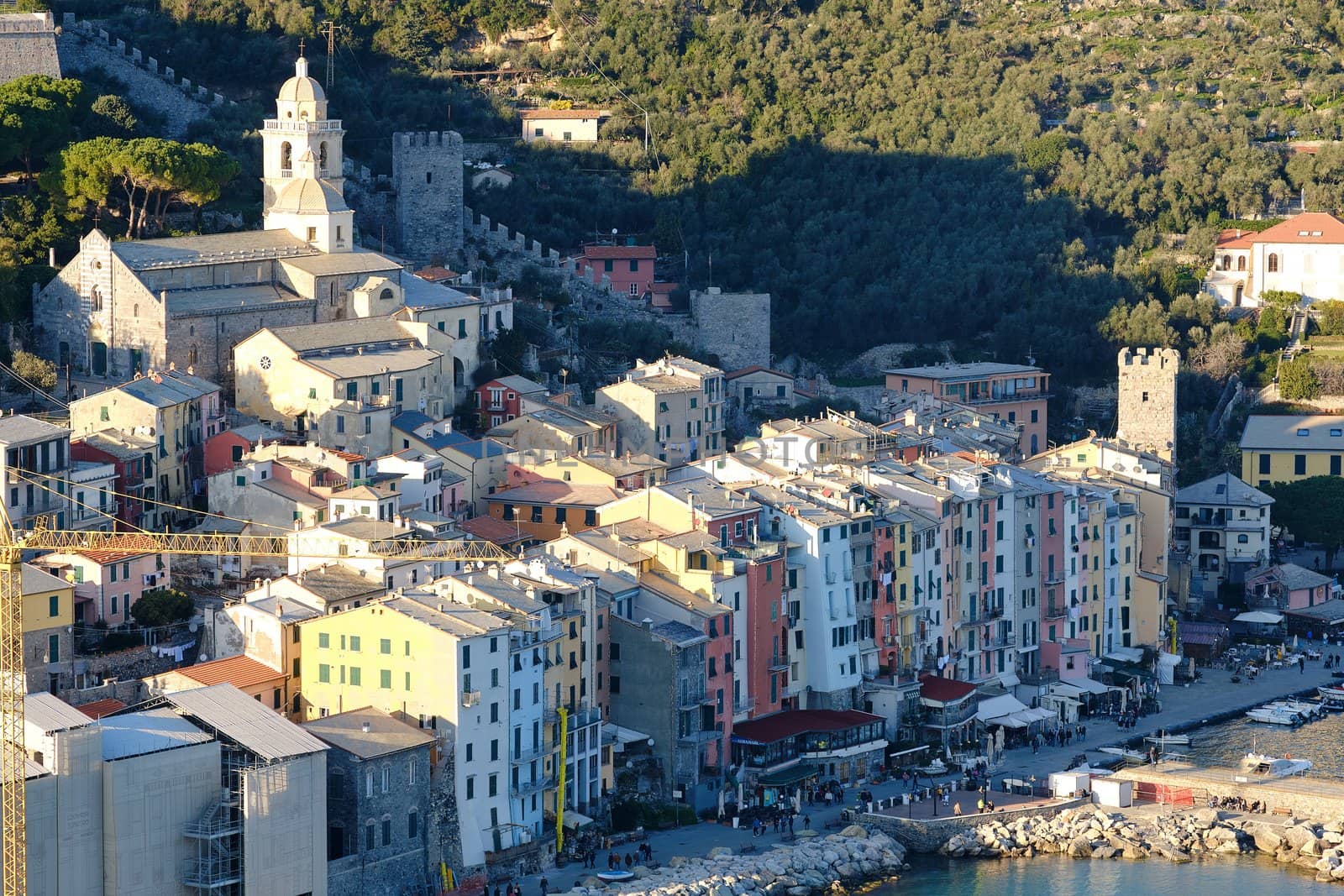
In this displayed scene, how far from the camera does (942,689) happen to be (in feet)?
202

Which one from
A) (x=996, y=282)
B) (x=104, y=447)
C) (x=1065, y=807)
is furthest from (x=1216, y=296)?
(x=104, y=447)

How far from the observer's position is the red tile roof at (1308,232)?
8419cm

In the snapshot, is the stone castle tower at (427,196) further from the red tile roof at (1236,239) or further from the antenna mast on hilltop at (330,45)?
the red tile roof at (1236,239)

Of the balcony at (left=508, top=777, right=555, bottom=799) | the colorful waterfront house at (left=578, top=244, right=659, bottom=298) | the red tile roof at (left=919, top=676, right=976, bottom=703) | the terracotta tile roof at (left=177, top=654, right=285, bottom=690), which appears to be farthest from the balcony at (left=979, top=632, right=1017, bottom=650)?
the colorful waterfront house at (left=578, top=244, right=659, bottom=298)

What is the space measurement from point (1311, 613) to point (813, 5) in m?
30.3

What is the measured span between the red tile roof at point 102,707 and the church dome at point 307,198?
69.1 feet

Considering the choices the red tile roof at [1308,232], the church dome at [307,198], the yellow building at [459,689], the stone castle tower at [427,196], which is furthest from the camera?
the red tile roof at [1308,232]

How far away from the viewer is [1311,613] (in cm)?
7244

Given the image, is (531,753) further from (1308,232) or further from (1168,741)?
(1308,232)

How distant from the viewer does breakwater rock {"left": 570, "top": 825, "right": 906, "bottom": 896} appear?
50.4 metres

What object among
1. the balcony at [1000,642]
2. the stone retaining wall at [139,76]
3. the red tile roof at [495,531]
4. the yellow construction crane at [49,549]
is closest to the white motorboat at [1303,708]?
the balcony at [1000,642]

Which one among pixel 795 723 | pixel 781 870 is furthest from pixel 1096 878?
pixel 795 723

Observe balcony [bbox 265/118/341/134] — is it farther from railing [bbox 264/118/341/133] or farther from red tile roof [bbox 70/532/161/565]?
red tile roof [bbox 70/532/161/565]

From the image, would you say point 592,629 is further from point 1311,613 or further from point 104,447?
point 1311,613
